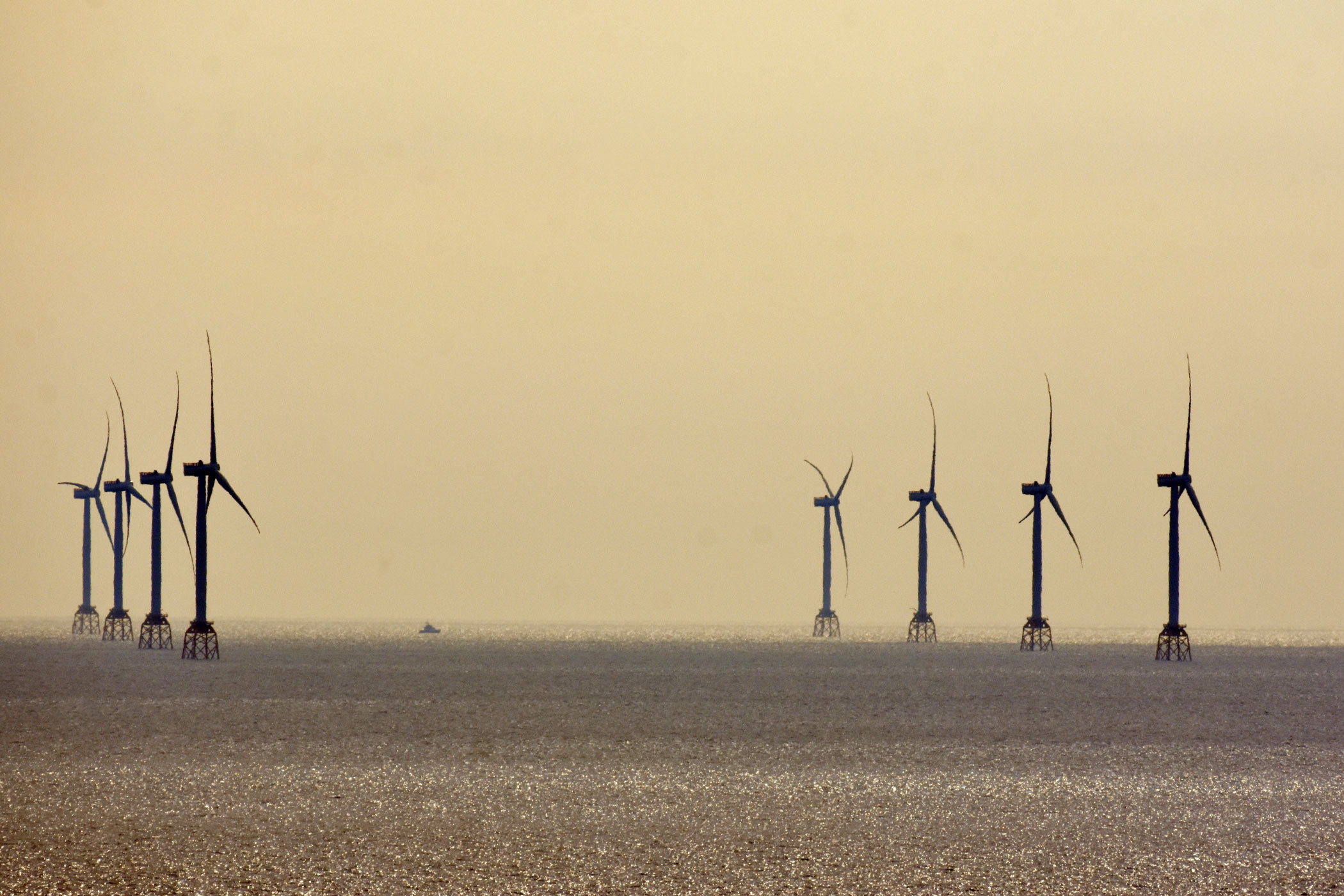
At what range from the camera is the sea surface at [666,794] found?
108ft

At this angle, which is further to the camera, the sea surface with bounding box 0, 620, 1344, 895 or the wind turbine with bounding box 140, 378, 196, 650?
the wind turbine with bounding box 140, 378, 196, 650

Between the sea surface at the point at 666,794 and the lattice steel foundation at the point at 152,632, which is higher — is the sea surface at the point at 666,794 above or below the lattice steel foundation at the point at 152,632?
above

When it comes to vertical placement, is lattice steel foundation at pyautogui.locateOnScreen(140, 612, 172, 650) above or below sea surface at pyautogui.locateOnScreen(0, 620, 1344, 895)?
below

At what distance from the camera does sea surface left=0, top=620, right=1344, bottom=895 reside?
33062 mm

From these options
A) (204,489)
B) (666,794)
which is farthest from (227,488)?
(666,794)

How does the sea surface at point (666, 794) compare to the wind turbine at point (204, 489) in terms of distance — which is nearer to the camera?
the sea surface at point (666, 794)

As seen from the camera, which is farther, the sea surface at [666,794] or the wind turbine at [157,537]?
the wind turbine at [157,537]

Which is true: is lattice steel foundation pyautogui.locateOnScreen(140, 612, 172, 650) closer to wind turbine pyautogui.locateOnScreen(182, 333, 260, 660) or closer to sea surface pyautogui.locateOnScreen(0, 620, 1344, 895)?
wind turbine pyautogui.locateOnScreen(182, 333, 260, 660)

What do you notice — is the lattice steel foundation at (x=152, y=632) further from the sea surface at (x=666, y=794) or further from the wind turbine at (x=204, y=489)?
the sea surface at (x=666, y=794)

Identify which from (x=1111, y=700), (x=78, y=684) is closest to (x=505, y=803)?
(x=1111, y=700)

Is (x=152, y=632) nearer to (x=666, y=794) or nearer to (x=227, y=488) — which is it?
(x=227, y=488)

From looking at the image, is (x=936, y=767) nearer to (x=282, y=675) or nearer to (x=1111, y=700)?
(x=1111, y=700)

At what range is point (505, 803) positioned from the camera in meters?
43.6

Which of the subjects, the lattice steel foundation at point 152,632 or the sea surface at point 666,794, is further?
the lattice steel foundation at point 152,632
